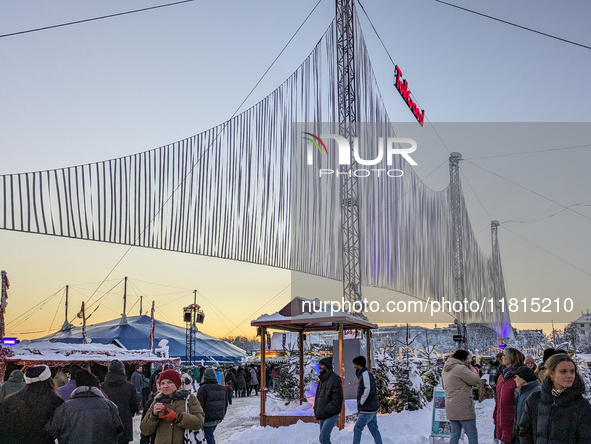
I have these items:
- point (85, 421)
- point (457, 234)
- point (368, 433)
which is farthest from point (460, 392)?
point (457, 234)

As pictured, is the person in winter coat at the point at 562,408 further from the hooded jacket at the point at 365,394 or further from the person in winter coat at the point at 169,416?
the hooded jacket at the point at 365,394

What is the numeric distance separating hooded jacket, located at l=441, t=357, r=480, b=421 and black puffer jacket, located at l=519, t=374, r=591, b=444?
8.61 ft

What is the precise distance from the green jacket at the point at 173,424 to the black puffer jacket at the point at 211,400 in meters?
2.60

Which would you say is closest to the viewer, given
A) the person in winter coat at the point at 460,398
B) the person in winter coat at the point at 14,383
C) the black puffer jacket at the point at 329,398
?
the person in winter coat at the point at 14,383

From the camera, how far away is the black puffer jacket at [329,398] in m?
6.41

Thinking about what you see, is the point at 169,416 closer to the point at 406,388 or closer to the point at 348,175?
the point at 406,388

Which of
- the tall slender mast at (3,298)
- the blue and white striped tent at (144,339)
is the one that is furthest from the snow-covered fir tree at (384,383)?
the blue and white striped tent at (144,339)

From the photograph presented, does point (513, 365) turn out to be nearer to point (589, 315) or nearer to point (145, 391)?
point (145, 391)

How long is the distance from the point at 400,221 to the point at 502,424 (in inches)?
666

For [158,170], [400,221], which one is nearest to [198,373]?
[400,221]

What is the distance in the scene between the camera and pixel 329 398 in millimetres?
6465

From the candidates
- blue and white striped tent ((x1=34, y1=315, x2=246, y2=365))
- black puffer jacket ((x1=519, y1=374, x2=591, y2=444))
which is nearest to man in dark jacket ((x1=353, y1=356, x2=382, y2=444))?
black puffer jacket ((x1=519, y1=374, x2=591, y2=444))

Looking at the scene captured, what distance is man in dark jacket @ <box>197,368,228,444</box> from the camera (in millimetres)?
6535

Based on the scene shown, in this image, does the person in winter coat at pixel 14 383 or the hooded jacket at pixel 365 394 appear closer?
the person in winter coat at pixel 14 383
